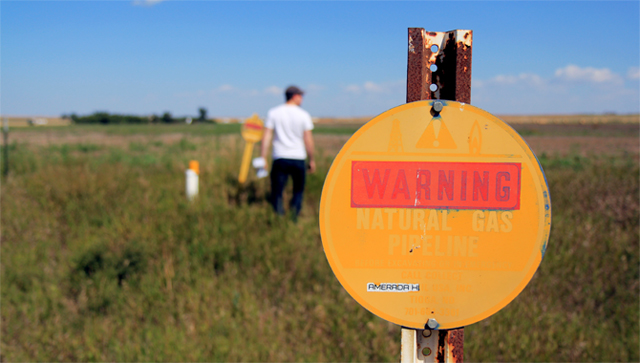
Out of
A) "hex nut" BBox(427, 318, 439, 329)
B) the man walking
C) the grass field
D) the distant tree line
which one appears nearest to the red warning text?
"hex nut" BBox(427, 318, 439, 329)

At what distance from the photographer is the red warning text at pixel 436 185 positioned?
1.04 metres

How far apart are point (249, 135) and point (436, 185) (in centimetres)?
501

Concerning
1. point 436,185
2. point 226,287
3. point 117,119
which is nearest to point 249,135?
point 226,287

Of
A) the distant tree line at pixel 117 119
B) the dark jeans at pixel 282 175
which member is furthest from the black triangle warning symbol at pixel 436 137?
the distant tree line at pixel 117 119

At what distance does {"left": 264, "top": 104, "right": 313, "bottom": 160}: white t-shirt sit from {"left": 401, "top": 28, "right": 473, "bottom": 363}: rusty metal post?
370cm

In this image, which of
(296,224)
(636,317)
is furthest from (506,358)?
(296,224)

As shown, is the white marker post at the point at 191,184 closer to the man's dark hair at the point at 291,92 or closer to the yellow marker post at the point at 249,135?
the yellow marker post at the point at 249,135

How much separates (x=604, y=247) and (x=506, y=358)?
225cm

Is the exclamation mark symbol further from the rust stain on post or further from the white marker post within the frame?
the white marker post

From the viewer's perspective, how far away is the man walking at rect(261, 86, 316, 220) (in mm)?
4805

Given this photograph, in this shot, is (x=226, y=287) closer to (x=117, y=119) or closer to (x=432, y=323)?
(x=432, y=323)

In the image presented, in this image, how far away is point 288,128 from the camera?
4801 mm

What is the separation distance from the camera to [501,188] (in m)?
1.04

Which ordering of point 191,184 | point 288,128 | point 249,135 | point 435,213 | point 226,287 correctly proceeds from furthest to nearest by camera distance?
point 249,135
point 191,184
point 288,128
point 226,287
point 435,213
